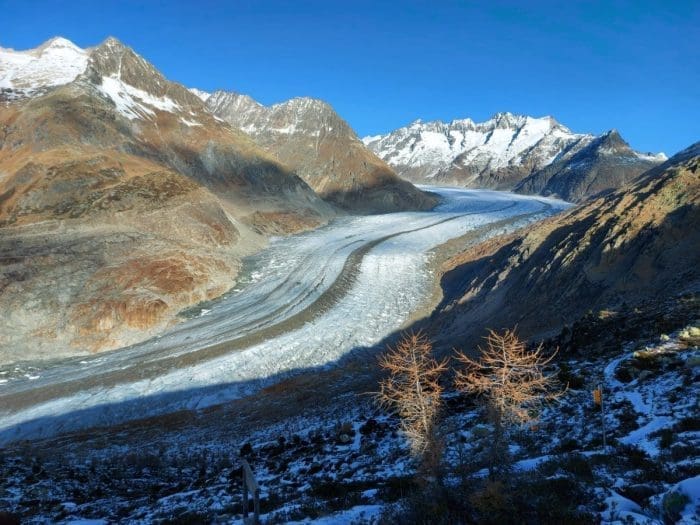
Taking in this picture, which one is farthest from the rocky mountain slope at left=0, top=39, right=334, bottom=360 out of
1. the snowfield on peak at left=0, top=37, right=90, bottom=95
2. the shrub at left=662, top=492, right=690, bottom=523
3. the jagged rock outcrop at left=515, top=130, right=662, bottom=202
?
the jagged rock outcrop at left=515, top=130, right=662, bottom=202

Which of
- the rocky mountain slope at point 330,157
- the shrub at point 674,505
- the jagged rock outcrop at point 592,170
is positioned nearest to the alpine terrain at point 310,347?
the shrub at point 674,505

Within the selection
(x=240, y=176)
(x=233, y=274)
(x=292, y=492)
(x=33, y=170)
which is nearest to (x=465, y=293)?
(x=233, y=274)

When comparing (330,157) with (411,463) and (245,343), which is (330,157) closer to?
(245,343)

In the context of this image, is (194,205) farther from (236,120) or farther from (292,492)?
(236,120)

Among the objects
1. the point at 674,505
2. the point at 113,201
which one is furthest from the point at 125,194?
the point at 674,505

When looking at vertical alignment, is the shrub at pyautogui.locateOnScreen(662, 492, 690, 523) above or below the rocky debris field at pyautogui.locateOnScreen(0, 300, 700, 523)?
above

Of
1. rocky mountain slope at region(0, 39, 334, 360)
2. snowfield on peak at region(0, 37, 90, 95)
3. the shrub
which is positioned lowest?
the shrub

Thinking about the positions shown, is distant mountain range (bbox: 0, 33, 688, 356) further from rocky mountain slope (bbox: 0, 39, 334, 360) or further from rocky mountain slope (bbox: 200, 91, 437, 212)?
rocky mountain slope (bbox: 200, 91, 437, 212)
